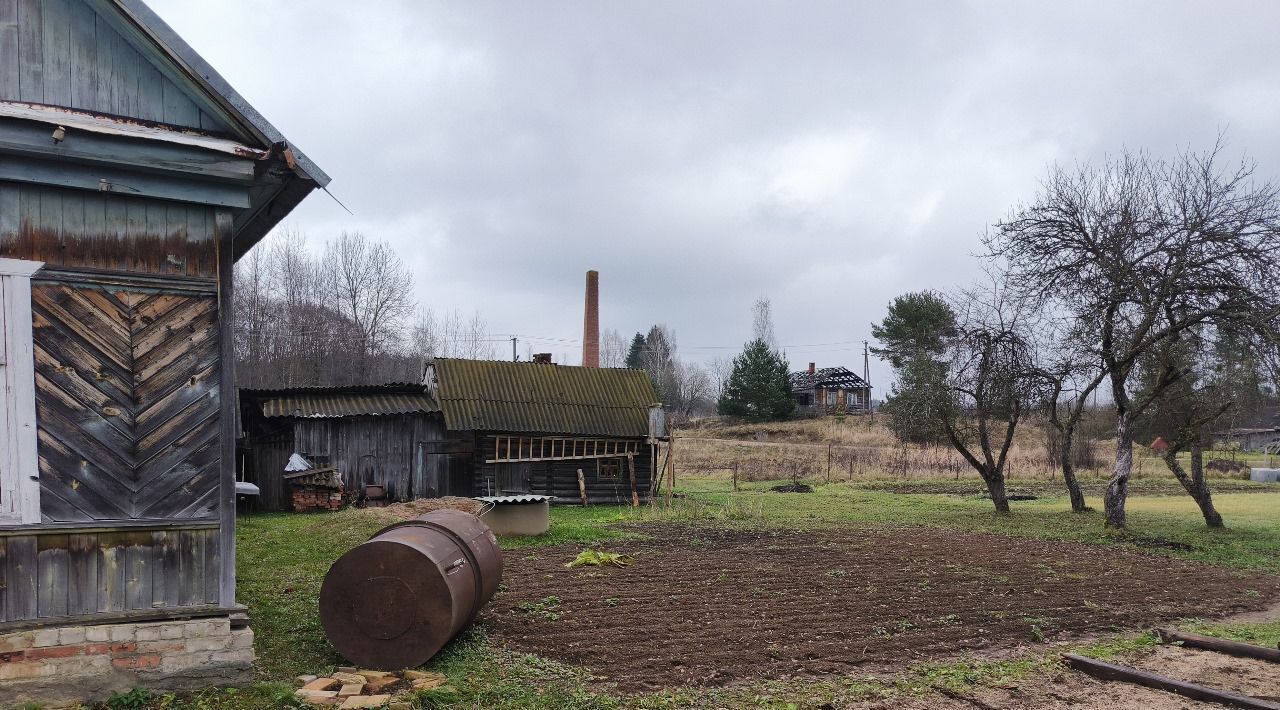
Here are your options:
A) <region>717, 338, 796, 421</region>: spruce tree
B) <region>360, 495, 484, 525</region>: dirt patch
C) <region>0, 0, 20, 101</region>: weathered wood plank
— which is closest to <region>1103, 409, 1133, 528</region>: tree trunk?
<region>360, 495, 484, 525</region>: dirt patch

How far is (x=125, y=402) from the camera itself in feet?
20.9

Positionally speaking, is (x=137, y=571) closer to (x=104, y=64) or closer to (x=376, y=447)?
(x=104, y=64)

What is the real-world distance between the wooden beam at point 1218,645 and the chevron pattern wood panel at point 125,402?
347 inches

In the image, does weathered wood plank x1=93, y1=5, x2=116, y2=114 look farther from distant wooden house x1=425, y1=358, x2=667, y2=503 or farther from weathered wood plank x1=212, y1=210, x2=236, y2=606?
distant wooden house x1=425, y1=358, x2=667, y2=503

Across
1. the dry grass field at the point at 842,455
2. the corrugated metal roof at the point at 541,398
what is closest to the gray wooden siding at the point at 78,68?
the corrugated metal roof at the point at 541,398

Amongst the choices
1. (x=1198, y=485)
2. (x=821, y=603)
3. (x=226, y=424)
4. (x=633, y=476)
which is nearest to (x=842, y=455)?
(x=633, y=476)

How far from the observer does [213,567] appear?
258 inches

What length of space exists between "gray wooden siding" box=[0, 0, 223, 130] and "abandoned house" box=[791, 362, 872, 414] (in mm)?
63086

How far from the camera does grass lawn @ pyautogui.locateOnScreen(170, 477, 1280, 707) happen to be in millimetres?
6551

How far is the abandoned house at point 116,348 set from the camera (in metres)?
6.02

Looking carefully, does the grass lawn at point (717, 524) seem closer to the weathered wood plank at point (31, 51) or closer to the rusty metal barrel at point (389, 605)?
the rusty metal barrel at point (389, 605)

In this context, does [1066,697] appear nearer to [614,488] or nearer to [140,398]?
[140,398]

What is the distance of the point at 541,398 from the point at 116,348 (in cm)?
1887

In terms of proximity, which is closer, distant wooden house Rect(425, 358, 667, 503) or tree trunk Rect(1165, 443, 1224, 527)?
tree trunk Rect(1165, 443, 1224, 527)
